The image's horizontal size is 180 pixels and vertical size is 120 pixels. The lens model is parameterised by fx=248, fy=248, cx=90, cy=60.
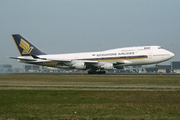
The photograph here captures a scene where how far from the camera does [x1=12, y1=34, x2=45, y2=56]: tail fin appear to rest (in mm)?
62562

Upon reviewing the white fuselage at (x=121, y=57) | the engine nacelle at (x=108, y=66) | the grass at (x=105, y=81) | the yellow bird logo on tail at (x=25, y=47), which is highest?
the yellow bird logo on tail at (x=25, y=47)

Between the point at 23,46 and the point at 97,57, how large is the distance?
19282 millimetres

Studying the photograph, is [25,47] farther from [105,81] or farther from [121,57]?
[105,81]

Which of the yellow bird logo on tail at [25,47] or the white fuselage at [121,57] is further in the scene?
the yellow bird logo on tail at [25,47]

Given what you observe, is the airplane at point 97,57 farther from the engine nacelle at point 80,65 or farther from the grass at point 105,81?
the grass at point 105,81

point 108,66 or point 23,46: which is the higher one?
point 23,46

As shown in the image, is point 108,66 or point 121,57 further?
point 121,57

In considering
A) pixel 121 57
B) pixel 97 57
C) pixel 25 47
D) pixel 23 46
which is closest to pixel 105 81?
pixel 121 57

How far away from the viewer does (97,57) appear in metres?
58.0

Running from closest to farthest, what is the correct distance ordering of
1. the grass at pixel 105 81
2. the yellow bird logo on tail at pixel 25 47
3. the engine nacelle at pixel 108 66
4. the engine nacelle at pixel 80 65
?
the grass at pixel 105 81, the engine nacelle at pixel 108 66, the engine nacelle at pixel 80 65, the yellow bird logo on tail at pixel 25 47

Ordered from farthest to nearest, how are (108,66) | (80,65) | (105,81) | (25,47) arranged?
(25,47) → (80,65) → (108,66) → (105,81)

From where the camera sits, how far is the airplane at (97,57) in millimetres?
54750

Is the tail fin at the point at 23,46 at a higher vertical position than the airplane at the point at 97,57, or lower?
higher

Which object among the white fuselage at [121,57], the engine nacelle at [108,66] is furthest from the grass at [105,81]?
the white fuselage at [121,57]
